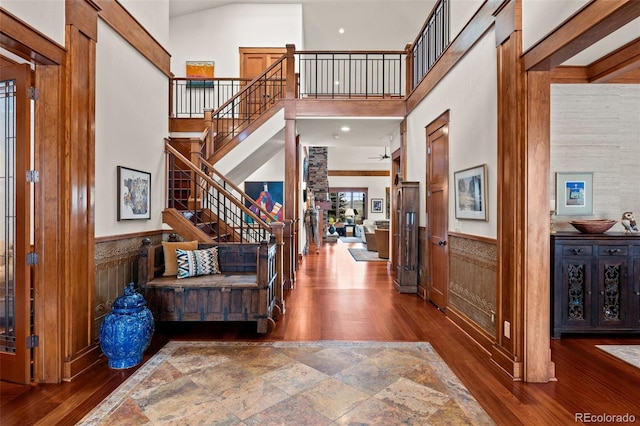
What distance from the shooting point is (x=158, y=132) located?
411 centimetres

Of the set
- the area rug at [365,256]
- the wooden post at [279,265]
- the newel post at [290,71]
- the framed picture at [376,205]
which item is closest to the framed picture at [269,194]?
the area rug at [365,256]

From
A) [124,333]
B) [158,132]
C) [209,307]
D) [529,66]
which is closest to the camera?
[529,66]

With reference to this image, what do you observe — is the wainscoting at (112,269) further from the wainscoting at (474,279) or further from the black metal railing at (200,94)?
the black metal railing at (200,94)

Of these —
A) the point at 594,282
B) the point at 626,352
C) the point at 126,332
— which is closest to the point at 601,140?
the point at 594,282

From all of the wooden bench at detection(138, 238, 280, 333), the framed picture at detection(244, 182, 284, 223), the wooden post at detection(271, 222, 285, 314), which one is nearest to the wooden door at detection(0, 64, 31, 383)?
the wooden bench at detection(138, 238, 280, 333)

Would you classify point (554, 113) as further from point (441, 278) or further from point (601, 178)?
point (441, 278)

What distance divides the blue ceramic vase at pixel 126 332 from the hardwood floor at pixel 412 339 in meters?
0.11

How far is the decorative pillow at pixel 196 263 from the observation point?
3.74m

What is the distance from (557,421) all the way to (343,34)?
9.92m

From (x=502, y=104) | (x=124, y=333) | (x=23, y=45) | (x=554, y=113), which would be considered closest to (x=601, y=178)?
(x=554, y=113)

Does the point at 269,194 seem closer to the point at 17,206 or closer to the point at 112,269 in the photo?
the point at 112,269

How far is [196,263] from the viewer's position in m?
3.80

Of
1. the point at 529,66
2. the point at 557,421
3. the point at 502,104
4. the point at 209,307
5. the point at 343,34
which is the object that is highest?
the point at 343,34

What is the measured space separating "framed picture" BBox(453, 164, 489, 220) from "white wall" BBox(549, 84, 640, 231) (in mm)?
1014
